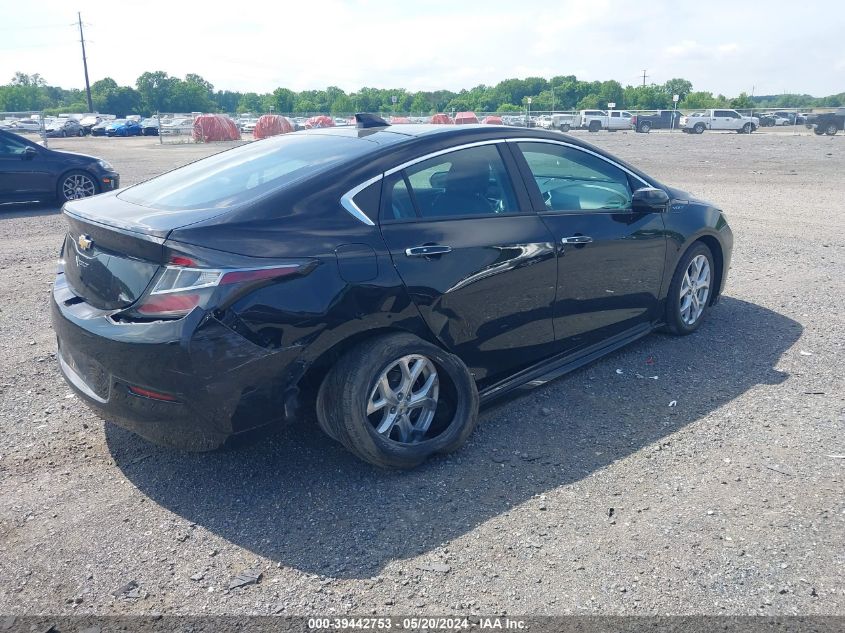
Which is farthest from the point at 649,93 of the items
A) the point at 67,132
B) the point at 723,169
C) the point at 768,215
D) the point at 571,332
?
the point at 571,332

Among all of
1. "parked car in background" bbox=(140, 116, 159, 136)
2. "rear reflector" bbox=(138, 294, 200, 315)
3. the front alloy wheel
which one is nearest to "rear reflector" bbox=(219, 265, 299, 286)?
"rear reflector" bbox=(138, 294, 200, 315)

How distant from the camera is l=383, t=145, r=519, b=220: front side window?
3.88m

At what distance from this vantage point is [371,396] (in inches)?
140

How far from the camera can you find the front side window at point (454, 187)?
388 cm

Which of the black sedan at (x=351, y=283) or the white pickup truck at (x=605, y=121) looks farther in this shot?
the white pickup truck at (x=605, y=121)

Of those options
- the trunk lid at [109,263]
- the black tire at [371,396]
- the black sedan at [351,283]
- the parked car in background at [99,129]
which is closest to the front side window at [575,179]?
the black sedan at [351,283]

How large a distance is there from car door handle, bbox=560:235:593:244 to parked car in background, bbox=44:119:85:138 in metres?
61.6

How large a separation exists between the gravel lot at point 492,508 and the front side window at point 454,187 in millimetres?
1177

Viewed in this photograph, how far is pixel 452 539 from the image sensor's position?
3.24 m

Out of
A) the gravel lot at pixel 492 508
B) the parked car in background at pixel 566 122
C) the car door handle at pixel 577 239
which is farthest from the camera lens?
the parked car in background at pixel 566 122

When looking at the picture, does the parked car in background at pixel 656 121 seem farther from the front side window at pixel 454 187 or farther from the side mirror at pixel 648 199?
the front side window at pixel 454 187

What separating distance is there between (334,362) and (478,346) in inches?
36.6

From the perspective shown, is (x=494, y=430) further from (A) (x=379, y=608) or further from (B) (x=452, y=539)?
(A) (x=379, y=608)

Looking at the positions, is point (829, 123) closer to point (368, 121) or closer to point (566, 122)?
point (566, 122)
